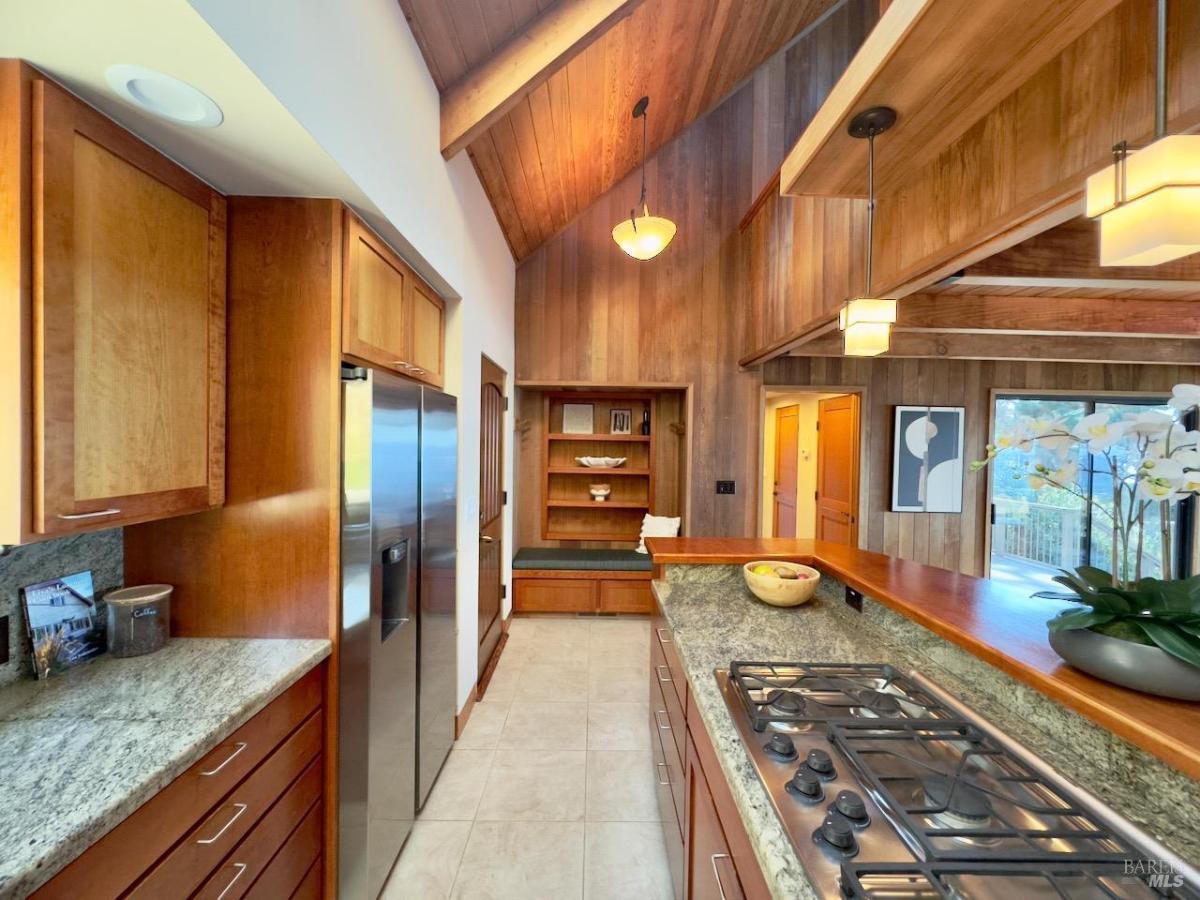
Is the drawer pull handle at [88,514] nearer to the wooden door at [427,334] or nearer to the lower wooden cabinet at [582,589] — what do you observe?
the wooden door at [427,334]

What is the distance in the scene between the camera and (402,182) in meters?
1.65

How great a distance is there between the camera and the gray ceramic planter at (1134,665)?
2.67 ft

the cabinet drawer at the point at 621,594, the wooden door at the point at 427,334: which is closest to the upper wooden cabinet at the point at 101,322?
the wooden door at the point at 427,334

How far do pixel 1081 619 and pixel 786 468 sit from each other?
17.0ft

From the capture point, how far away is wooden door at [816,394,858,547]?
4.27m

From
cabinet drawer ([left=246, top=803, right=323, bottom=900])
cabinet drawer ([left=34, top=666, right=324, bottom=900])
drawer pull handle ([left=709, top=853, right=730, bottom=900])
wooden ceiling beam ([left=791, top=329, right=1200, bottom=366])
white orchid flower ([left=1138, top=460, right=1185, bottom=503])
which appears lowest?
cabinet drawer ([left=246, top=803, right=323, bottom=900])

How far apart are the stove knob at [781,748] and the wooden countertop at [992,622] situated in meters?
0.52

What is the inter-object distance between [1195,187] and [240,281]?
2.13m

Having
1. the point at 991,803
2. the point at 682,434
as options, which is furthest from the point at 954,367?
the point at 991,803

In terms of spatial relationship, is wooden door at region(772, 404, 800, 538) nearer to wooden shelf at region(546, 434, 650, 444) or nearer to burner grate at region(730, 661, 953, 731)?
wooden shelf at region(546, 434, 650, 444)

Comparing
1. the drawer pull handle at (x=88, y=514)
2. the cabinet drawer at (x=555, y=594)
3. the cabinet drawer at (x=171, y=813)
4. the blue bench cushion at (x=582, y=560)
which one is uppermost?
the drawer pull handle at (x=88, y=514)

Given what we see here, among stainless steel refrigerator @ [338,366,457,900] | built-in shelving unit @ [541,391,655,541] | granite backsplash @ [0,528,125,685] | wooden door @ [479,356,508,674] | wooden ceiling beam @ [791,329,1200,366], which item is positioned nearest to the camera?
granite backsplash @ [0,528,125,685]

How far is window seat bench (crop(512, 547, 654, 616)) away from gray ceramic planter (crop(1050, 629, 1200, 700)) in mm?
3208

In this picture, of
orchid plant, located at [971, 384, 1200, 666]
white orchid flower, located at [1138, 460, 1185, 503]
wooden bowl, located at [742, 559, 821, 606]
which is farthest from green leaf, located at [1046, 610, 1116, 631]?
wooden bowl, located at [742, 559, 821, 606]
